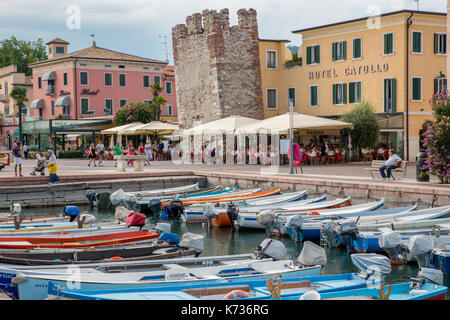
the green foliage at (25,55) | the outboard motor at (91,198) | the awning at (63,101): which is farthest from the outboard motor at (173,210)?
the green foliage at (25,55)

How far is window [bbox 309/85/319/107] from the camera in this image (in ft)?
130

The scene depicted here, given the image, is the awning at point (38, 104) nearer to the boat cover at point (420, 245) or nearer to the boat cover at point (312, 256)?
the boat cover at point (420, 245)

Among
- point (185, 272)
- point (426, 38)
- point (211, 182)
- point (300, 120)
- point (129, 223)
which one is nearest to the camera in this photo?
point (185, 272)

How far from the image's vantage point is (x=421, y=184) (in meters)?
20.1

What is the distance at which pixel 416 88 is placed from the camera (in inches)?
1382

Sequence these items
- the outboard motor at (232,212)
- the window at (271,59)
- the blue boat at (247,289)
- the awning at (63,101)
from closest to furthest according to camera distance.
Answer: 1. the blue boat at (247,289)
2. the outboard motor at (232,212)
3. the window at (271,59)
4. the awning at (63,101)

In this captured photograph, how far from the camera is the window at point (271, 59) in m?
41.7

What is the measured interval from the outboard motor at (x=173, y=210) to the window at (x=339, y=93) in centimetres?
1840

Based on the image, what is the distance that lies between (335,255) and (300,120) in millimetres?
16451

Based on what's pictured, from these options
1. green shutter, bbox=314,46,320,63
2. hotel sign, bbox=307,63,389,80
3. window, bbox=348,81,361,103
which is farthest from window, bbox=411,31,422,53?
green shutter, bbox=314,46,320,63

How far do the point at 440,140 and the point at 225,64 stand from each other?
70.7 ft
